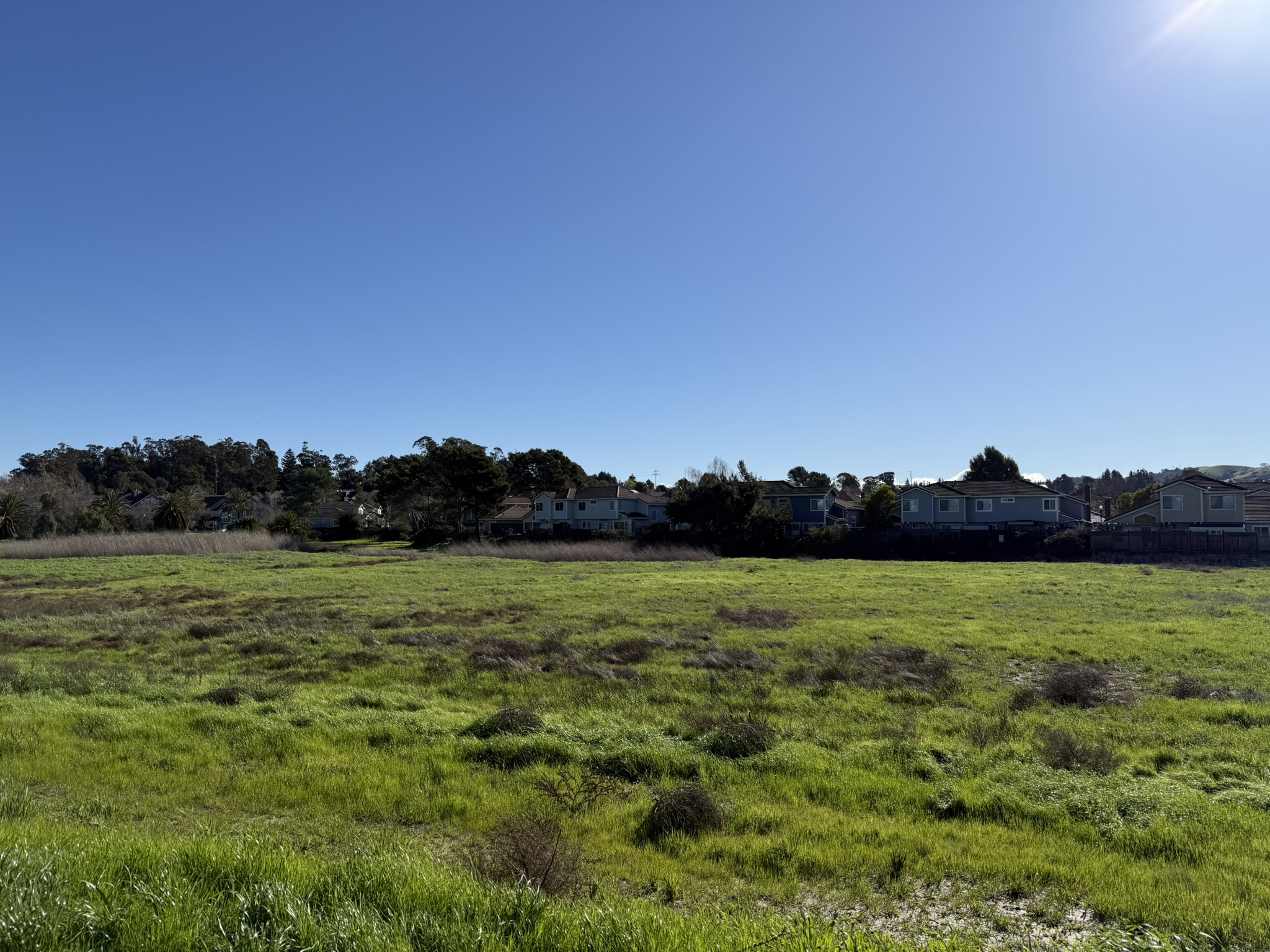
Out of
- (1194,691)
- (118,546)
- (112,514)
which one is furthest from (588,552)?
(112,514)

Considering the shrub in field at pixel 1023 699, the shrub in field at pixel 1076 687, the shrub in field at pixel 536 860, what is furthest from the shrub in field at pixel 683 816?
the shrub in field at pixel 1076 687

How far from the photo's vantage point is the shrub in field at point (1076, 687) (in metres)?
13.0

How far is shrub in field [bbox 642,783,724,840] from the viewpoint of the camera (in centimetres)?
735

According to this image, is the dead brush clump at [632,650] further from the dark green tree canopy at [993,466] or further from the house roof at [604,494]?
the dark green tree canopy at [993,466]

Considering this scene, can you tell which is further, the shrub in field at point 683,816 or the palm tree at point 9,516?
the palm tree at point 9,516

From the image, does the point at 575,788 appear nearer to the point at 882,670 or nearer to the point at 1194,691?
the point at 882,670

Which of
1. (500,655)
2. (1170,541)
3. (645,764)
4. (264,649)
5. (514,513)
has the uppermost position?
(514,513)

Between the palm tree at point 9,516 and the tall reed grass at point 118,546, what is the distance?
15834 mm

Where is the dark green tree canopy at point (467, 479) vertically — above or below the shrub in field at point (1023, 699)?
above

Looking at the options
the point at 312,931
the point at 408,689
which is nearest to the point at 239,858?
the point at 312,931

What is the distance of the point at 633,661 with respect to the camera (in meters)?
17.2

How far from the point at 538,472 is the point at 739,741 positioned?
104335 mm

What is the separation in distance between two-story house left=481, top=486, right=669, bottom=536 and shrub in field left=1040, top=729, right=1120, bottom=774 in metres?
75.3

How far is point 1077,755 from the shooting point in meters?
9.55
